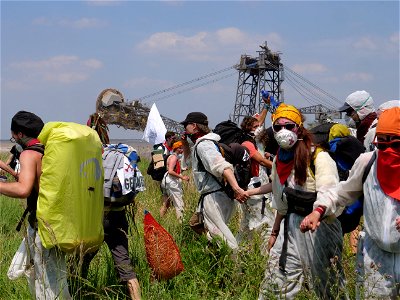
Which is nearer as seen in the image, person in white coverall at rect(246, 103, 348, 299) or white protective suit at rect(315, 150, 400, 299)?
white protective suit at rect(315, 150, 400, 299)

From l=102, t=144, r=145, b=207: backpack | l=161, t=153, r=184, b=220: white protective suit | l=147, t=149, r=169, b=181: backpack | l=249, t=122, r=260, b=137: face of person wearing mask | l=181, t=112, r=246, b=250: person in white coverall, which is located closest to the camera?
l=102, t=144, r=145, b=207: backpack

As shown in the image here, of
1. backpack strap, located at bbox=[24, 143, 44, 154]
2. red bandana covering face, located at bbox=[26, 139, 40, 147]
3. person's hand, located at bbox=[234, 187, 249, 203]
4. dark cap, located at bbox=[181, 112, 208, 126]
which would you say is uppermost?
dark cap, located at bbox=[181, 112, 208, 126]

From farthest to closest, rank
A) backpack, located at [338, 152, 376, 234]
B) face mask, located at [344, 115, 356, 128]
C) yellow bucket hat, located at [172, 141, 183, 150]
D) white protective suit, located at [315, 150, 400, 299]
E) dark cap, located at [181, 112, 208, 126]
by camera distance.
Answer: yellow bucket hat, located at [172, 141, 183, 150]
face mask, located at [344, 115, 356, 128]
dark cap, located at [181, 112, 208, 126]
backpack, located at [338, 152, 376, 234]
white protective suit, located at [315, 150, 400, 299]

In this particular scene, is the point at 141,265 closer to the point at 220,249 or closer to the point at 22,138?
the point at 220,249

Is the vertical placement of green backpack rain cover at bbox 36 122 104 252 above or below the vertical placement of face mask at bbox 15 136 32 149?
below

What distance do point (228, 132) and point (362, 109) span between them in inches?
58.5

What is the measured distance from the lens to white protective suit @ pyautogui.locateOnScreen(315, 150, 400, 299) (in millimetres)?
3449

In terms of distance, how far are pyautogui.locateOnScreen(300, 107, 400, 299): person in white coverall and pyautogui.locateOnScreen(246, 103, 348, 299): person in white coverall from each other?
457 millimetres

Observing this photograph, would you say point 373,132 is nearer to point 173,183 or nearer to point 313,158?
point 313,158

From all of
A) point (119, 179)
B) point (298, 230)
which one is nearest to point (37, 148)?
point (119, 179)

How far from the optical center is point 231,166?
18.9 feet

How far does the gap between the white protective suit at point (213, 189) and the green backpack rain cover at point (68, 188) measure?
163cm

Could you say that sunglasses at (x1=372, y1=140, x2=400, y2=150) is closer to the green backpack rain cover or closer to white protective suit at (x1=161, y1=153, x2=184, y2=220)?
the green backpack rain cover

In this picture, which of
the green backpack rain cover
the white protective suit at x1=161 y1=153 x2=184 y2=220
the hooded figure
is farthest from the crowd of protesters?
the white protective suit at x1=161 y1=153 x2=184 y2=220
